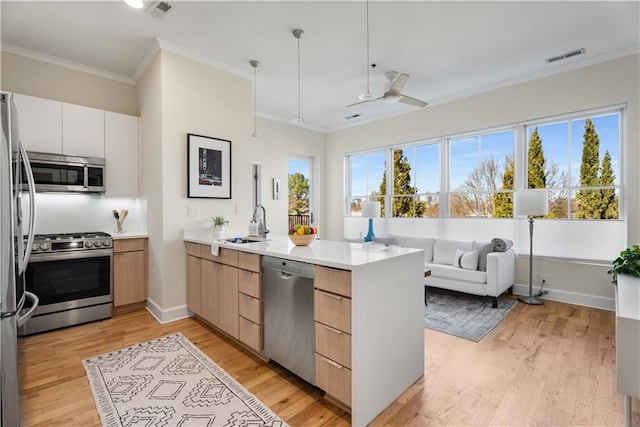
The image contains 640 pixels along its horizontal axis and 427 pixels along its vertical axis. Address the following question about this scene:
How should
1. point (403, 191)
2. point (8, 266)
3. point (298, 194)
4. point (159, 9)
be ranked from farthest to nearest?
point (298, 194) < point (403, 191) < point (159, 9) < point (8, 266)

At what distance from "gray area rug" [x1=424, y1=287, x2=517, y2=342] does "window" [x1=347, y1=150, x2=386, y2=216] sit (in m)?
2.62

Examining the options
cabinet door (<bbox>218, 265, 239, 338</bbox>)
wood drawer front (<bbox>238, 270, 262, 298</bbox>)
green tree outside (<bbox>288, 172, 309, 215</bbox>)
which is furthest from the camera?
green tree outside (<bbox>288, 172, 309, 215</bbox>)

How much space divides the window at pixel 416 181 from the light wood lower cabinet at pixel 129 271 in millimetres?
4346

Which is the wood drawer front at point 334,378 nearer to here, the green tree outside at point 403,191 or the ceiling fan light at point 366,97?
the ceiling fan light at point 366,97

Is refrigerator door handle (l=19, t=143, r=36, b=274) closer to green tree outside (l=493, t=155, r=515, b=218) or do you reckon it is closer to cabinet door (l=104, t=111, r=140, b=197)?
cabinet door (l=104, t=111, r=140, b=197)

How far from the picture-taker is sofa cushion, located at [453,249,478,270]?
13.0ft

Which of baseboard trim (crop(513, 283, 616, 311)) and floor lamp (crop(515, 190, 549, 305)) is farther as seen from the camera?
floor lamp (crop(515, 190, 549, 305))

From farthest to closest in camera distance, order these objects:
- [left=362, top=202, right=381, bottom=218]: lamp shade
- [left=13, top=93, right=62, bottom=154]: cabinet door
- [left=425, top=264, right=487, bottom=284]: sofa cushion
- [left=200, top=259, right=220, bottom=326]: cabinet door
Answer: [left=362, top=202, right=381, bottom=218]: lamp shade, [left=425, top=264, right=487, bottom=284]: sofa cushion, [left=13, top=93, right=62, bottom=154]: cabinet door, [left=200, top=259, right=220, bottom=326]: cabinet door

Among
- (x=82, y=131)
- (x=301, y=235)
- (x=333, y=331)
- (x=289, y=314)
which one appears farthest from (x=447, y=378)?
(x=82, y=131)

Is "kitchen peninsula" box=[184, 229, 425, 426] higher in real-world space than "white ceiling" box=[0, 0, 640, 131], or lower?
lower

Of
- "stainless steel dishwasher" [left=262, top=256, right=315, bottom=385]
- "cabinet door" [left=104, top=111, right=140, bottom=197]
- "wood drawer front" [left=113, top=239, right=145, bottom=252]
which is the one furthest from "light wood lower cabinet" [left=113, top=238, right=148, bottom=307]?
"stainless steel dishwasher" [left=262, top=256, right=315, bottom=385]

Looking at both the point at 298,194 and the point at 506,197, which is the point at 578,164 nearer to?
the point at 506,197

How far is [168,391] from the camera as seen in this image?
2.02 metres

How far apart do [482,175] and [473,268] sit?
5.50 ft
